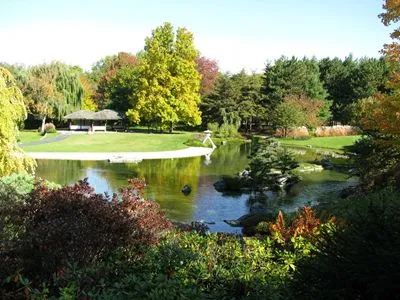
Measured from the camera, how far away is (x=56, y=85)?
4603cm

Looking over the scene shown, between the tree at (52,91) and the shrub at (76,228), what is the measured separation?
3849cm

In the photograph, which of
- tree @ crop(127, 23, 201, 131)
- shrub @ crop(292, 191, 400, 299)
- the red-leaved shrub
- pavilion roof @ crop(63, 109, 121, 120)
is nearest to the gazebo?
pavilion roof @ crop(63, 109, 121, 120)

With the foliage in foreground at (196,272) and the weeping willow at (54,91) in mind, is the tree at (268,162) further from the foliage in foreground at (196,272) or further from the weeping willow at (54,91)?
the weeping willow at (54,91)

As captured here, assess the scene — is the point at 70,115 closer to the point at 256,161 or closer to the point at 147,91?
the point at 147,91

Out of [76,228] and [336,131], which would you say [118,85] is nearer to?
[336,131]

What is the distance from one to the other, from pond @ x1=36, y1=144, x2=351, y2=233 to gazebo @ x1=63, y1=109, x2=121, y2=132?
19.6 m

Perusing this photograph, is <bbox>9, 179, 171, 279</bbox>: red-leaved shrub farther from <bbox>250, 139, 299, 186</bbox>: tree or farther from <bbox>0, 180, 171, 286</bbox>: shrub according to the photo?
<bbox>250, 139, 299, 186</bbox>: tree

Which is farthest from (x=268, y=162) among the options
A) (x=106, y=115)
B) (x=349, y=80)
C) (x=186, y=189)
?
(x=349, y=80)

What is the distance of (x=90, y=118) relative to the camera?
4656 cm

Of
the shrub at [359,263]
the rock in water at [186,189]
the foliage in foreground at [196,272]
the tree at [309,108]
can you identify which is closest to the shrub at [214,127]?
the tree at [309,108]

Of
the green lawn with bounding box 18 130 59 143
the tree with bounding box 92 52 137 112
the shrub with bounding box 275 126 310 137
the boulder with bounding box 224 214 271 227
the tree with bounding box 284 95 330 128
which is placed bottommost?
the boulder with bounding box 224 214 271 227

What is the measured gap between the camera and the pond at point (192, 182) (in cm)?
1630

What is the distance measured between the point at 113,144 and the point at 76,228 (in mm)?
30621

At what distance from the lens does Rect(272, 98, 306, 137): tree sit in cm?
4631
